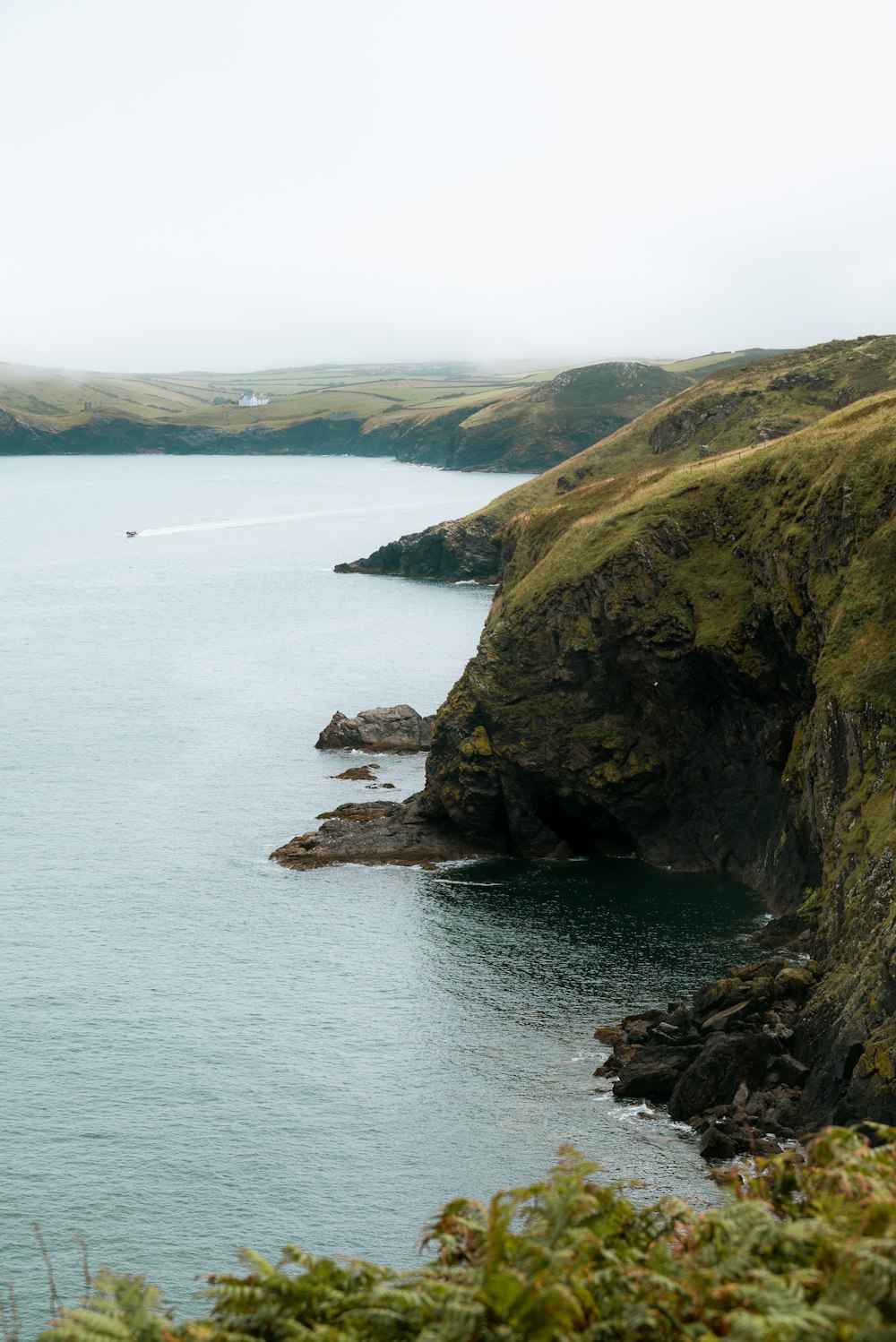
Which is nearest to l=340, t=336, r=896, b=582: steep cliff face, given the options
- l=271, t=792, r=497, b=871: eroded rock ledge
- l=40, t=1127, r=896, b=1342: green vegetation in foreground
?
l=271, t=792, r=497, b=871: eroded rock ledge

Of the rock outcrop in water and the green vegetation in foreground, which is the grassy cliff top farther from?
the green vegetation in foreground

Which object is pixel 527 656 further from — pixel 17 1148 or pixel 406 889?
pixel 17 1148

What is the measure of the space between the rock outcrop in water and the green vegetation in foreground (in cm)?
10407

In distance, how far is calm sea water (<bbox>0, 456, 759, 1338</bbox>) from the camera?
169 ft

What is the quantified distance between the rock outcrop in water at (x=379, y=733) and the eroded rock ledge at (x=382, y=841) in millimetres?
20962

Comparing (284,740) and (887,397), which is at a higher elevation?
(887,397)

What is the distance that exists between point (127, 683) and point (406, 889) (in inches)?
2771

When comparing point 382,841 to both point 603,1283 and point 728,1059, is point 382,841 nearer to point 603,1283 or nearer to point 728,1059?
point 728,1059

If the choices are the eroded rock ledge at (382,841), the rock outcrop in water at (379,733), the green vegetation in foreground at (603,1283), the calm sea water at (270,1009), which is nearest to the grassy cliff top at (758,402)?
the rock outcrop in water at (379,733)

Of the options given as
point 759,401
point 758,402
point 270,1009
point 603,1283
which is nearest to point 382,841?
point 270,1009

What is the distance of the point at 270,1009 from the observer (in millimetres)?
69812

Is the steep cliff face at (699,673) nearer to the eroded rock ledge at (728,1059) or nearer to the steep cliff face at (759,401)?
the eroded rock ledge at (728,1059)

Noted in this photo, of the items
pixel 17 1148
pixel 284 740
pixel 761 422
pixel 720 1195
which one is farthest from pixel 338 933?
pixel 761 422

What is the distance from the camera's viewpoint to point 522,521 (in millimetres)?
148125
